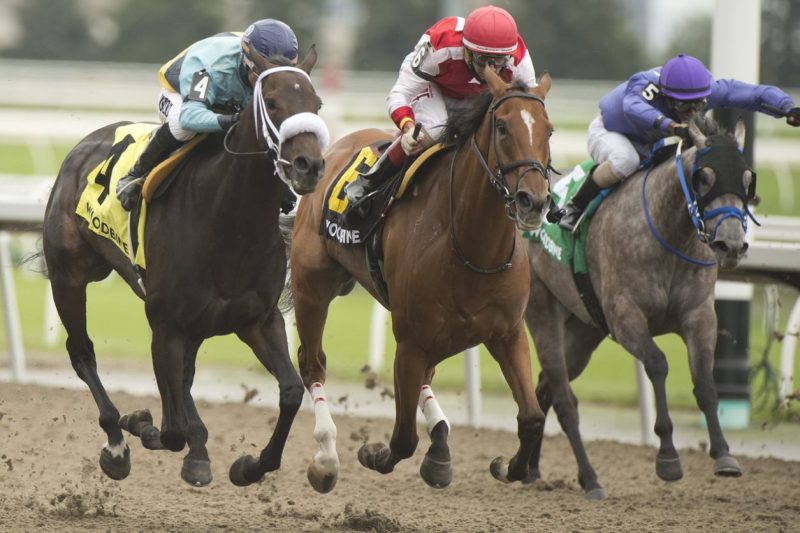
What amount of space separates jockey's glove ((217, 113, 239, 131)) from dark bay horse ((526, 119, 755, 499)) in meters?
2.01

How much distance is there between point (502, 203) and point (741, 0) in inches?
141

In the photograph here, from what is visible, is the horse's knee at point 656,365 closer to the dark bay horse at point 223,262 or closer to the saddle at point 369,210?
the saddle at point 369,210

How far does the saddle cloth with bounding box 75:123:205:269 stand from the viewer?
5.44 meters

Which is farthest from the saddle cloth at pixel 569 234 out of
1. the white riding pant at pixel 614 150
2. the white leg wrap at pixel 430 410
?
the white leg wrap at pixel 430 410

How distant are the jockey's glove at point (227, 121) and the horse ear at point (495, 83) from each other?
950mm

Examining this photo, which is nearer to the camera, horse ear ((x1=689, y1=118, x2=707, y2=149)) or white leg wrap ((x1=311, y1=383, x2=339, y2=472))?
white leg wrap ((x1=311, y1=383, x2=339, y2=472))

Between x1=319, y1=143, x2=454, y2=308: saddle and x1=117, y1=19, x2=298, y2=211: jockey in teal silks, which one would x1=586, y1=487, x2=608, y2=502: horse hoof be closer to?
x1=319, y1=143, x2=454, y2=308: saddle

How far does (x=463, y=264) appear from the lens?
5.08 meters

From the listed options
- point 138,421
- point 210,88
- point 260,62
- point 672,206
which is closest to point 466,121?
point 260,62

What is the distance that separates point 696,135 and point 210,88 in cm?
211

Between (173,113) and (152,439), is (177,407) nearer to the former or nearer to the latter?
(152,439)

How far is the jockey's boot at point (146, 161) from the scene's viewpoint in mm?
5500

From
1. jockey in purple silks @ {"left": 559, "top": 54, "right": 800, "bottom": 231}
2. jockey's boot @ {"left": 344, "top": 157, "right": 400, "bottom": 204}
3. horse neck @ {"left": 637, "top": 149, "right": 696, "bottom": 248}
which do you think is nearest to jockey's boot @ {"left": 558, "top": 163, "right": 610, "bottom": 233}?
jockey in purple silks @ {"left": 559, "top": 54, "right": 800, "bottom": 231}

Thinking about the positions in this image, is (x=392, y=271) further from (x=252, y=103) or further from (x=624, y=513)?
(x=624, y=513)
